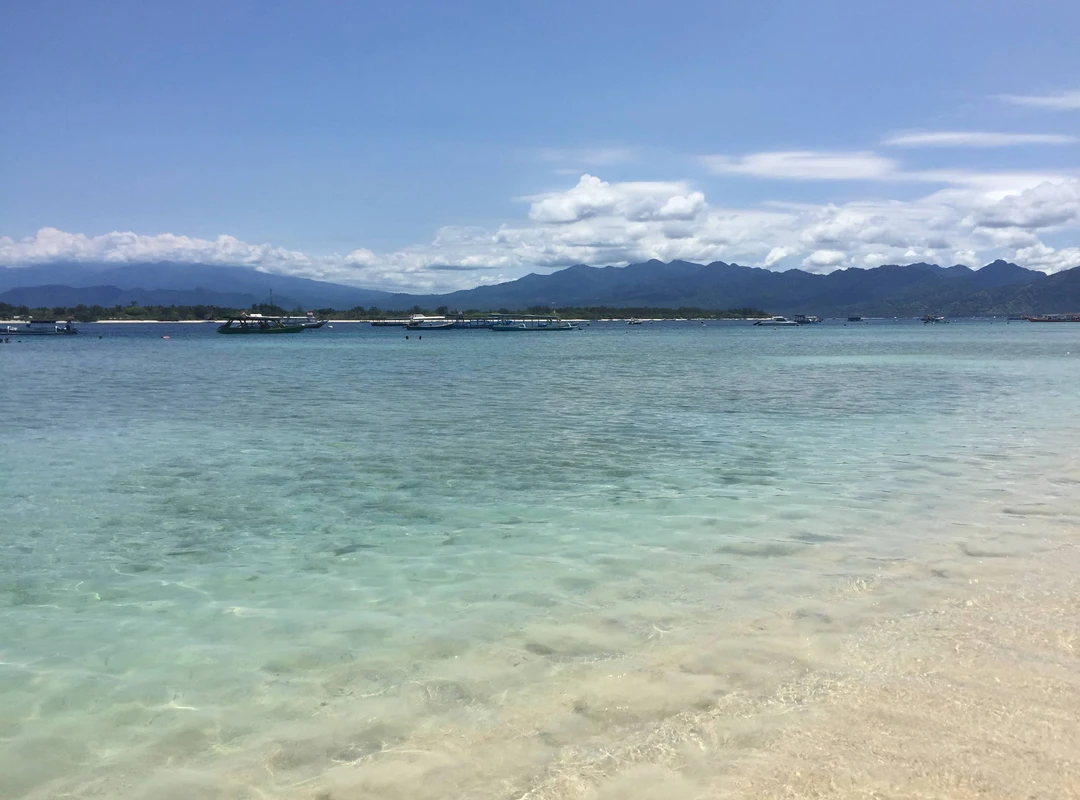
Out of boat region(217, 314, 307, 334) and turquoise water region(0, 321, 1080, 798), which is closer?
turquoise water region(0, 321, 1080, 798)

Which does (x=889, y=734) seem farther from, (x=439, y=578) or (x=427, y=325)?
(x=427, y=325)

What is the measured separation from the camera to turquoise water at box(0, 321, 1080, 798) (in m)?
5.41

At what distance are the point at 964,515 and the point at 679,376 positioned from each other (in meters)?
29.8

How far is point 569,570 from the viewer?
9.08 m

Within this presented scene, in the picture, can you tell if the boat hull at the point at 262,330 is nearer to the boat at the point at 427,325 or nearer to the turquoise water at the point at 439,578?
the boat at the point at 427,325

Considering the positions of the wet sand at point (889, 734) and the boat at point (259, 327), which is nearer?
the wet sand at point (889, 734)

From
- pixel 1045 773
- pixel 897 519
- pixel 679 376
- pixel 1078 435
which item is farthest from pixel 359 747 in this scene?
pixel 679 376

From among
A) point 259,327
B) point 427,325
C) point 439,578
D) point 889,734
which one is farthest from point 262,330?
point 889,734

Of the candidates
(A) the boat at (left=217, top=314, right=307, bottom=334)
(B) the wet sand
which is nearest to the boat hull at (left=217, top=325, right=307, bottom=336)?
(A) the boat at (left=217, top=314, right=307, bottom=334)

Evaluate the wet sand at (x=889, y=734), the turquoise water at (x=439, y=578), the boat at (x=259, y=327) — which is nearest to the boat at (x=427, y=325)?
the boat at (x=259, y=327)

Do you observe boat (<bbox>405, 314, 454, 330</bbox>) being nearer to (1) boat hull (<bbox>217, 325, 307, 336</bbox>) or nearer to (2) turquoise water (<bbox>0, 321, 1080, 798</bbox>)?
(1) boat hull (<bbox>217, 325, 307, 336</bbox>)

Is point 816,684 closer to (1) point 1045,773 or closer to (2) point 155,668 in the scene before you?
(1) point 1045,773

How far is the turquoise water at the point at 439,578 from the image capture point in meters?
5.41

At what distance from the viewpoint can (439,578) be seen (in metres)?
8.90
